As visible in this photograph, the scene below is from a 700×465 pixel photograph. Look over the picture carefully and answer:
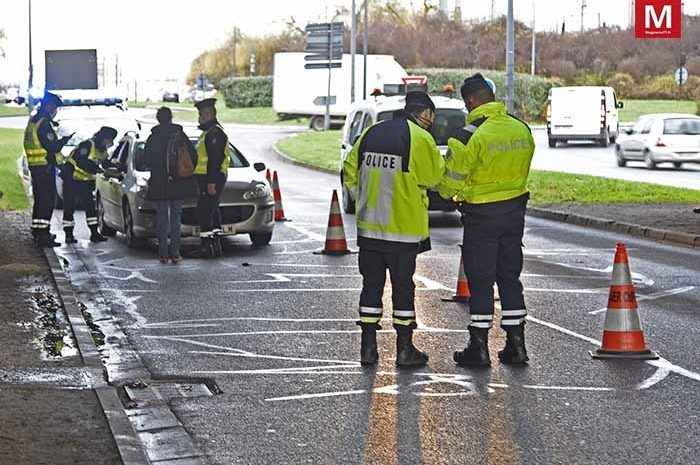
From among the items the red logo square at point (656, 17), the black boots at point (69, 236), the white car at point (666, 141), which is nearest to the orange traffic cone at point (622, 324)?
the black boots at point (69, 236)

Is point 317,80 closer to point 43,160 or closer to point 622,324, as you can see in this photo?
point 43,160

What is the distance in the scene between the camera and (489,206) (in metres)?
9.75

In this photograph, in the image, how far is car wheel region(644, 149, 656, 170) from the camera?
38312mm

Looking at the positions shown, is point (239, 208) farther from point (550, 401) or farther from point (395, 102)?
point (550, 401)

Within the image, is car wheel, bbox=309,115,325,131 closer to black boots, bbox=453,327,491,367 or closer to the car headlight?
the car headlight

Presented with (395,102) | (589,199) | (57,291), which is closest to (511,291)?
(57,291)

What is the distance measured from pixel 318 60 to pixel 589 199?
23.2 meters

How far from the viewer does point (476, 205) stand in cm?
977

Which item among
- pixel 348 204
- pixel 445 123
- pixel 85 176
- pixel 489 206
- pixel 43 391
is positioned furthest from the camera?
pixel 348 204

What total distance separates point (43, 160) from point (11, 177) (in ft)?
46.8

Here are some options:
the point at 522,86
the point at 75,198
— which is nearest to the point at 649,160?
the point at 75,198

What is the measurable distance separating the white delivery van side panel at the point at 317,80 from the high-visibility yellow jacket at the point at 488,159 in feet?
174

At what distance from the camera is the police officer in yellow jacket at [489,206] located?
970 centimetres

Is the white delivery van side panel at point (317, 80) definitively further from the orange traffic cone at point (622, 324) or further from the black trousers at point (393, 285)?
the black trousers at point (393, 285)
